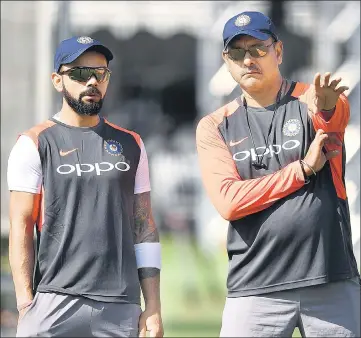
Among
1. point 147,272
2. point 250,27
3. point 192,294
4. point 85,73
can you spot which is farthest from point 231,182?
point 192,294

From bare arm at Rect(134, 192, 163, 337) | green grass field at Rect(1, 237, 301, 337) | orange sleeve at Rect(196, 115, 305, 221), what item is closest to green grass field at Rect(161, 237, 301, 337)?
green grass field at Rect(1, 237, 301, 337)

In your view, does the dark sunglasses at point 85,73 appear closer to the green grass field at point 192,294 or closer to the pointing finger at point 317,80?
the pointing finger at point 317,80

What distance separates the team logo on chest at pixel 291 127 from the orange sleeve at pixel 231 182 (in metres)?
0.15

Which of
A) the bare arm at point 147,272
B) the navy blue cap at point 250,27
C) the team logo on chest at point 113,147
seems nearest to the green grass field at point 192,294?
the bare arm at point 147,272

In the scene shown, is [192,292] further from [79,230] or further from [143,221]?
[79,230]

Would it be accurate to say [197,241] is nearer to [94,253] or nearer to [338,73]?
[338,73]

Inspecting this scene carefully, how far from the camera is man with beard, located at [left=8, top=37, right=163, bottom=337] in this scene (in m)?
4.41

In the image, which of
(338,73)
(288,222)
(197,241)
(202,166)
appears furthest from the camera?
(197,241)

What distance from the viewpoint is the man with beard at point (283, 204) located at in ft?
14.1

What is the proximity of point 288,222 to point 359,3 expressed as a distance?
13.7 ft

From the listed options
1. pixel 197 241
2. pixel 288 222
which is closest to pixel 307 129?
pixel 288 222

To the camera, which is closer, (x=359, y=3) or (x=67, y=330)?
(x=67, y=330)

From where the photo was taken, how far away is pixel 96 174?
4.46m

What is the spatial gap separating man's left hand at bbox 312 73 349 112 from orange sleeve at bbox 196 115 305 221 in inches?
9.7
